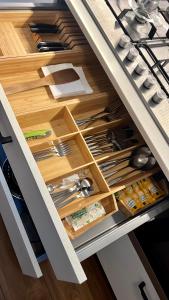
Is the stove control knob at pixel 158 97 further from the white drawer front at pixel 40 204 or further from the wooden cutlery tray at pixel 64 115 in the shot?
the white drawer front at pixel 40 204

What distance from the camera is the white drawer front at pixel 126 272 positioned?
3.96 feet

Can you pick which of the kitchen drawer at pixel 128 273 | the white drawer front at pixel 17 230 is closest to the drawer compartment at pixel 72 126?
the white drawer front at pixel 17 230

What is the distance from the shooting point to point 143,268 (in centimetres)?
120

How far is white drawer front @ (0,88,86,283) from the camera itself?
777 millimetres

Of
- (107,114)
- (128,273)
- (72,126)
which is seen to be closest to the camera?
(72,126)

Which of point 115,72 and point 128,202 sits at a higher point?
point 115,72

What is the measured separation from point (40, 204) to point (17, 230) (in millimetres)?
171

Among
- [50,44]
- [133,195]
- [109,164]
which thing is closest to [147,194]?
[133,195]

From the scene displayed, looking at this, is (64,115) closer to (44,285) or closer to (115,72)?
(115,72)

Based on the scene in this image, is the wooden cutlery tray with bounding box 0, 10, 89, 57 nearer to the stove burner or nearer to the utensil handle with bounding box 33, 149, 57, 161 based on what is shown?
the stove burner

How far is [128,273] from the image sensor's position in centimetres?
129

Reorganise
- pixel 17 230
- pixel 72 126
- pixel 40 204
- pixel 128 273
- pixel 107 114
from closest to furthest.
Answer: pixel 40 204
pixel 17 230
pixel 72 126
pixel 107 114
pixel 128 273

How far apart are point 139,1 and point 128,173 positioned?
1.90 ft

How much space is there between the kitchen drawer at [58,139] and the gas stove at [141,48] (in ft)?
0.45
